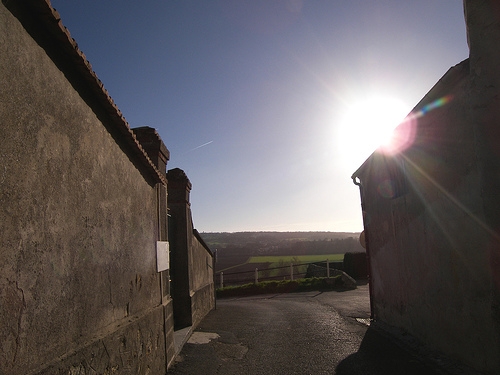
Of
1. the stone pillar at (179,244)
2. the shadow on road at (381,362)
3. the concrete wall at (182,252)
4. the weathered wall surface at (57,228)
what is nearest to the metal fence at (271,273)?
the concrete wall at (182,252)

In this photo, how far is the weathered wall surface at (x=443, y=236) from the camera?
15.4ft

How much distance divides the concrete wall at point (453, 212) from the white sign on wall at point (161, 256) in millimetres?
4012

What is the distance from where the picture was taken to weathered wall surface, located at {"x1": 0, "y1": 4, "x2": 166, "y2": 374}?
2.18 meters

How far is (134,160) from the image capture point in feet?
15.6

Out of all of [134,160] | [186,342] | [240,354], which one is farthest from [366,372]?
[134,160]

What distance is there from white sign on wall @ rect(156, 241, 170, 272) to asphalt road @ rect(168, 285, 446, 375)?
4.57 feet

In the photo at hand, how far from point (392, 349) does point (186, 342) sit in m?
3.49

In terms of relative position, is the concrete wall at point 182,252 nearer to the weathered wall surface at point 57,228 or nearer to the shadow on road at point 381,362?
the shadow on road at point 381,362

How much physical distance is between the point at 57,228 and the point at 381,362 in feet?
16.2

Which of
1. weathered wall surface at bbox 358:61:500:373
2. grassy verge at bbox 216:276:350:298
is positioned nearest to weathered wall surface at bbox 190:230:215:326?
weathered wall surface at bbox 358:61:500:373

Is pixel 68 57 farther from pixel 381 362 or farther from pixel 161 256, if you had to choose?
pixel 381 362

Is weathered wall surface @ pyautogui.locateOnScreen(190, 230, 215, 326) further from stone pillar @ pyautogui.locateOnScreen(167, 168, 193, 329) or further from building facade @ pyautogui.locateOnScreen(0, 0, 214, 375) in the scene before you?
building facade @ pyautogui.locateOnScreen(0, 0, 214, 375)

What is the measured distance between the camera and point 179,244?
8.55 m

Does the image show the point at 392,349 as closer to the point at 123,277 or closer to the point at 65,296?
the point at 123,277
